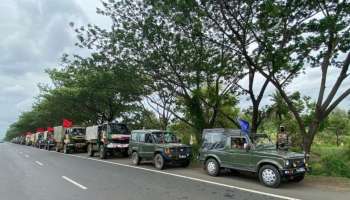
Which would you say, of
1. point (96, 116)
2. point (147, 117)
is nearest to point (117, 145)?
point (147, 117)

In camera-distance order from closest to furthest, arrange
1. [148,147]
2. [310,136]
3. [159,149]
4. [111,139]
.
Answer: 1. [310,136]
2. [159,149]
3. [148,147]
4. [111,139]

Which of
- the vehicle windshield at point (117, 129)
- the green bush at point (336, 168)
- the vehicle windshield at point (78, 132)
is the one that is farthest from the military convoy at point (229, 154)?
the vehicle windshield at point (78, 132)

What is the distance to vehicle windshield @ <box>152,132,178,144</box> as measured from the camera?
1798cm

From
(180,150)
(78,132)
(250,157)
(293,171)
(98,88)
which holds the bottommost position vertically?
(293,171)

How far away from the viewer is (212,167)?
13844 mm

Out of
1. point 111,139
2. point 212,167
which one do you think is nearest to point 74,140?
point 111,139

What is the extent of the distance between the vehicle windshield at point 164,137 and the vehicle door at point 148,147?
0.91ft

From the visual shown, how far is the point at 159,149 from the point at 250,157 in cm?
590

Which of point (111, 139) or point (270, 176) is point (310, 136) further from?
point (111, 139)

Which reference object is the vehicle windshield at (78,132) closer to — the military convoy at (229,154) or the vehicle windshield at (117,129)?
the vehicle windshield at (117,129)

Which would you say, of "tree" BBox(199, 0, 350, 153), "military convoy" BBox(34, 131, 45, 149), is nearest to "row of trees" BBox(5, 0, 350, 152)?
"tree" BBox(199, 0, 350, 153)

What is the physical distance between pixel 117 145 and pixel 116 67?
562 cm

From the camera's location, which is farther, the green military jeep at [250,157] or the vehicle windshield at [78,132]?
the vehicle windshield at [78,132]

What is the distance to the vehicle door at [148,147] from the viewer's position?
58.2 ft
